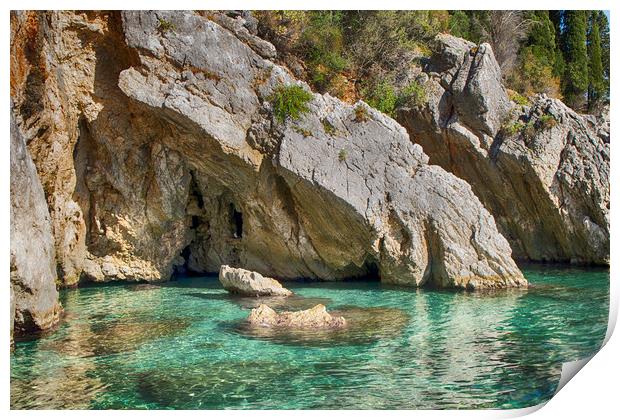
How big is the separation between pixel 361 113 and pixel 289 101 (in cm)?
201

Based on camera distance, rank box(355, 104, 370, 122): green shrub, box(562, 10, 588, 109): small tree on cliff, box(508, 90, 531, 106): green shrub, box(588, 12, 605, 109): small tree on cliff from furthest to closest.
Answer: box(508, 90, 531, 106): green shrub
box(562, 10, 588, 109): small tree on cliff
box(588, 12, 605, 109): small tree on cliff
box(355, 104, 370, 122): green shrub

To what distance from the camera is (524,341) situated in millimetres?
11453

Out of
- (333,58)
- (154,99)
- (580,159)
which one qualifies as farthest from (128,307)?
(580,159)

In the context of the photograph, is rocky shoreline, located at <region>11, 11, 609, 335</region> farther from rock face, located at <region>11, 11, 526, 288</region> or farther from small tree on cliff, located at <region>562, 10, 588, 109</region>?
small tree on cliff, located at <region>562, 10, 588, 109</region>

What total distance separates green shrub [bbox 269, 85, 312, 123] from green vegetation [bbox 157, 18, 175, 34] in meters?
3.17

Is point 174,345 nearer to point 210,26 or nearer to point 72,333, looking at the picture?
point 72,333

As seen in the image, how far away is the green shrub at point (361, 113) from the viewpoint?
57.8 feet

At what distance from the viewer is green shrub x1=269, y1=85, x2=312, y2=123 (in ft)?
56.8

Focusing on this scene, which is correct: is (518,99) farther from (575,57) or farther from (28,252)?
(28,252)

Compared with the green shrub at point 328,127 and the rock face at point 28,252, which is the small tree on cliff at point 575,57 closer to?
the green shrub at point 328,127

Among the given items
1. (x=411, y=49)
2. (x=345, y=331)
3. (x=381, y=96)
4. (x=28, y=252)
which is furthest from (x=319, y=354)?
(x=411, y=49)

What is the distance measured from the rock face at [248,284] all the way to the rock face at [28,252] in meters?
4.55

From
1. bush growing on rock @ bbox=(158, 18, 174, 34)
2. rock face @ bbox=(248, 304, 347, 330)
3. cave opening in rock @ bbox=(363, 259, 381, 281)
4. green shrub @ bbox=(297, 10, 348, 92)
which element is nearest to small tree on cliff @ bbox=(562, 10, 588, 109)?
green shrub @ bbox=(297, 10, 348, 92)

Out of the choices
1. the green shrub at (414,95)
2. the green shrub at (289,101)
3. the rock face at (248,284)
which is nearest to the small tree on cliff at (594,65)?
the green shrub at (414,95)
